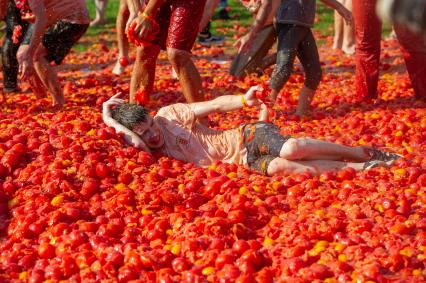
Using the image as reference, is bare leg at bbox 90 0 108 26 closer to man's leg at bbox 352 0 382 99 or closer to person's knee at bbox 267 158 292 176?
man's leg at bbox 352 0 382 99

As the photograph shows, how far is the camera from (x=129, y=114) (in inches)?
249

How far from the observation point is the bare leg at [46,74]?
9.03 meters

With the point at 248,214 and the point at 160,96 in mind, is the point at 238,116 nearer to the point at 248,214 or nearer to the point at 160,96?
the point at 160,96

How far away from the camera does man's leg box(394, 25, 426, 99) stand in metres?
8.72

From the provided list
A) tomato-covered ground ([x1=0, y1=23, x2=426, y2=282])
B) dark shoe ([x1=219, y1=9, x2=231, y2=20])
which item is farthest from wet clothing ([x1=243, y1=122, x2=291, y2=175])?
dark shoe ([x1=219, y1=9, x2=231, y2=20])

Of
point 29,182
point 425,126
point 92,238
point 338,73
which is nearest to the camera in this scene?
point 92,238

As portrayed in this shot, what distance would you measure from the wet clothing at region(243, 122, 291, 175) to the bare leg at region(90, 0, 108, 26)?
38.8 feet

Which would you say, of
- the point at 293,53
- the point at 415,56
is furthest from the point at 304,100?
the point at 415,56

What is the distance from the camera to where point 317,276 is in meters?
4.25

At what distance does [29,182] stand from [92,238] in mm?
1105

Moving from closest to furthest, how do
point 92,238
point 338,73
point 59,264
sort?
point 59,264, point 92,238, point 338,73

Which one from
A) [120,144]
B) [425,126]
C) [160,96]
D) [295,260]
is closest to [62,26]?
[160,96]

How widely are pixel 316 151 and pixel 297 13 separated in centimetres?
276

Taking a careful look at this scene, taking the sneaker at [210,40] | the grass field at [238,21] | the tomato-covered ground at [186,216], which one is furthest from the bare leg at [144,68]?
the grass field at [238,21]
